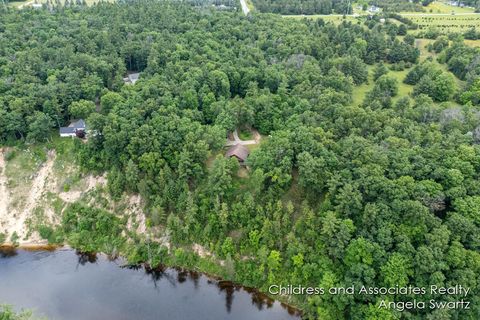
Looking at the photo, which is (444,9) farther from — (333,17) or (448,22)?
(333,17)

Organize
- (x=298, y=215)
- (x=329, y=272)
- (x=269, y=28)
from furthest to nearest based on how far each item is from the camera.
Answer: (x=269, y=28) → (x=298, y=215) → (x=329, y=272)

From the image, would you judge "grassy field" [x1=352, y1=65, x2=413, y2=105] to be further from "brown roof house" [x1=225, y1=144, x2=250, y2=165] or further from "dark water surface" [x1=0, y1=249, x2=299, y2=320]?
"dark water surface" [x1=0, y1=249, x2=299, y2=320]

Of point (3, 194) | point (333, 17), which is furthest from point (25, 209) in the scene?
point (333, 17)

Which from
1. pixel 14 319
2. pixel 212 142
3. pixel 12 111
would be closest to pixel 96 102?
pixel 12 111

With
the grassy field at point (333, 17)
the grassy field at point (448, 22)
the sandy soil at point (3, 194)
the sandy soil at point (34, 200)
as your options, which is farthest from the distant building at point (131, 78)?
the grassy field at point (448, 22)

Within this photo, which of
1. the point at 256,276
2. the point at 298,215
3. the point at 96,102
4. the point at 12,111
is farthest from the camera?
the point at 96,102

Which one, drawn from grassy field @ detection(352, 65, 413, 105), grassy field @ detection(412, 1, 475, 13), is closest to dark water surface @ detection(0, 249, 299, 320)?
grassy field @ detection(352, 65, 413, 105)

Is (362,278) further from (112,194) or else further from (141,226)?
(112,194)
